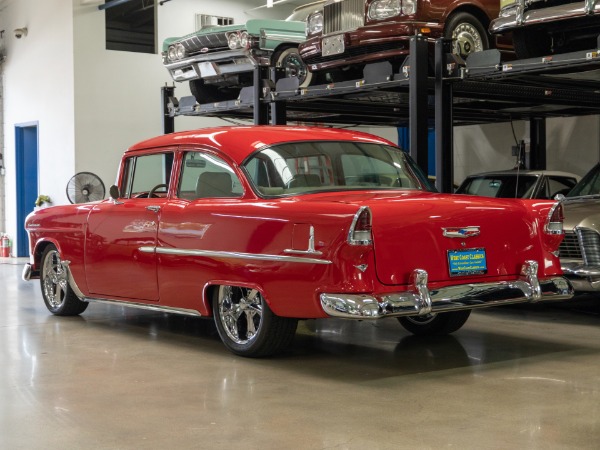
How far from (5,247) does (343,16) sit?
1148cm

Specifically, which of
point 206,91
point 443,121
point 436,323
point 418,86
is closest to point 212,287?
point 436,323

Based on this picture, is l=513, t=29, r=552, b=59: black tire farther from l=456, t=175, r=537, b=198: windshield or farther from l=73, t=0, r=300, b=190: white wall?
l=73, t=0, r=300, b=190: white wall

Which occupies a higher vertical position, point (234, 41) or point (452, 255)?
point (234, 41)

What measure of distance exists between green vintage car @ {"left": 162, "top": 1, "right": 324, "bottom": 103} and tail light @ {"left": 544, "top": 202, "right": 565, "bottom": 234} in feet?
16.6

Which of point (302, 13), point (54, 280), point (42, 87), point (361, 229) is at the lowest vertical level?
point (54, 280)

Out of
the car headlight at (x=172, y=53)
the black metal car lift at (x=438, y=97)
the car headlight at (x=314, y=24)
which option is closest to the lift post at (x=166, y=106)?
the black metal car lift at (x=438, y=97)

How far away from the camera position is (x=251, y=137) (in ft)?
21.9

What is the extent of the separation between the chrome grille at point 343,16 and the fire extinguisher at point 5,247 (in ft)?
36.4

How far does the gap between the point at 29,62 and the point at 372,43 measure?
11245 millimetres

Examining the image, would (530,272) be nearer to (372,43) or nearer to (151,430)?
(151,430)

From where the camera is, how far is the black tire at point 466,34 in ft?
30.5

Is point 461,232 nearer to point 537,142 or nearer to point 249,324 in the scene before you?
point 249,324

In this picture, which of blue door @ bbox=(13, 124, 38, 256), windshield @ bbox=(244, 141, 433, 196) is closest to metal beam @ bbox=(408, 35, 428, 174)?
windshield @ bbox=(244, 141, 433, 196)

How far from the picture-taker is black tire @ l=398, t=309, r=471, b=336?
279 inches
